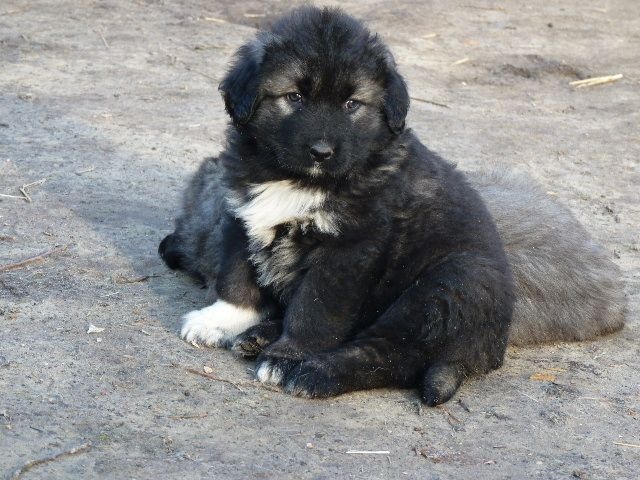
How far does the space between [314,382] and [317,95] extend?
1.44m

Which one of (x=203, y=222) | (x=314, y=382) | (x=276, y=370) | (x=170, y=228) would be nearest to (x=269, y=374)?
(x=276, y=370)

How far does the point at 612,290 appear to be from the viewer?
6629 mm

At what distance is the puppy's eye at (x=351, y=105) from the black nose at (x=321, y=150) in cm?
28

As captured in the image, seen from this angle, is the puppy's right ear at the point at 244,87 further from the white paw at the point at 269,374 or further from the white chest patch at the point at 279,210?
the white paw at the point at 269,374

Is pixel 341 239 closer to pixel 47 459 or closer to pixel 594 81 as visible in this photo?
pixel 47 459

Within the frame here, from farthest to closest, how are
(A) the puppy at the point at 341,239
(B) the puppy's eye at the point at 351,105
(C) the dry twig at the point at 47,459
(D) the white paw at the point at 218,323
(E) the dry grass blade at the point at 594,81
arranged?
(E) the dry grass blade at the point at 594,81 < (D) the white paw at the point at 218,323 < (B) the puppy's eye at the point at 351,105 < (A) the puppy at the point at 341,239 < (C) the dry twig at the point at 47,459

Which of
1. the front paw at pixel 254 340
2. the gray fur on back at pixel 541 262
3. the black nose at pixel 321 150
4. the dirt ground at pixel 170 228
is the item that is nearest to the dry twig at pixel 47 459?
the dirt ground at pixel 170 228

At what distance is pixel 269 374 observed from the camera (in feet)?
17.9

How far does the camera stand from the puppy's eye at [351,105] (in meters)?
5.63

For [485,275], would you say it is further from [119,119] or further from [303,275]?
[119,119]

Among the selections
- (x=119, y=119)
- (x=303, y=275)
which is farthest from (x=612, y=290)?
(x=119, y=119)

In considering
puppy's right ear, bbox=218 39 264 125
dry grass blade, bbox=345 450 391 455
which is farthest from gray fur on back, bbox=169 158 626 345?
dry grass blade, bbox=345 450 391 455

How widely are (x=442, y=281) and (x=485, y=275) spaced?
235 millimetres

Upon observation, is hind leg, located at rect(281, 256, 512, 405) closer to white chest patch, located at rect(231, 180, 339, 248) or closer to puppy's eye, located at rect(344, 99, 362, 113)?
white chest patch, located at rect(231, 180, 339, 248)
